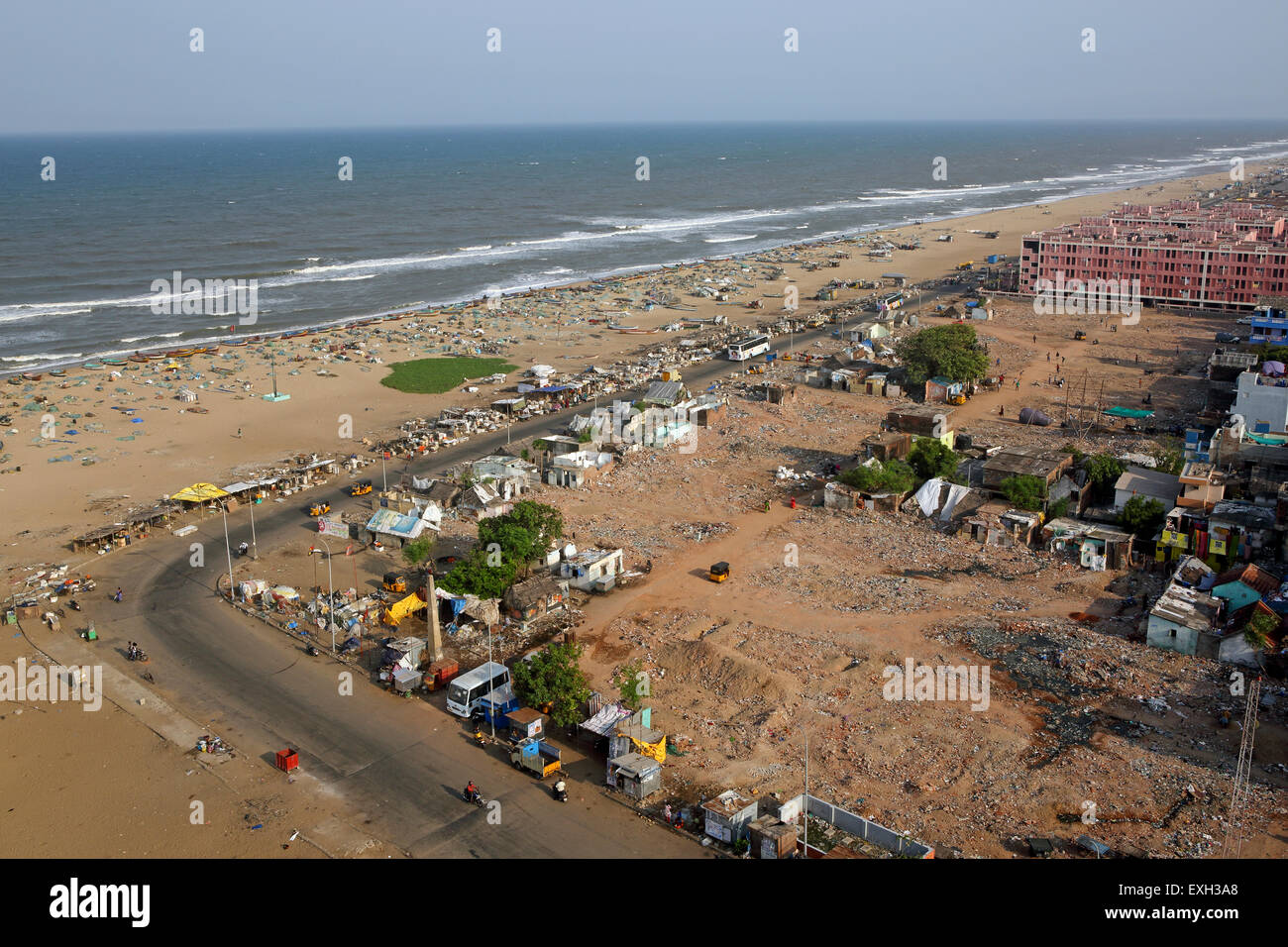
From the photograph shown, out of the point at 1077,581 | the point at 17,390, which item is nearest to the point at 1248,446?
the point at 1077,581

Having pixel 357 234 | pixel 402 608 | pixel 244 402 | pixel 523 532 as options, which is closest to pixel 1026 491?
pixel 523 532

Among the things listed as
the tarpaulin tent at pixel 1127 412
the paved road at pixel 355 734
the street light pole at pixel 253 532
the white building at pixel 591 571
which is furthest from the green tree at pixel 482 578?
the tarpaulin tent at pixel 1127 412

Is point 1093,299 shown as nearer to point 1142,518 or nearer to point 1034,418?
point 1034,418

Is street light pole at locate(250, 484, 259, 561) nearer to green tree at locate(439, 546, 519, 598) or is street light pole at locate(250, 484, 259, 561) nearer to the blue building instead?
green tree at locate(439, 546, 519, 598)

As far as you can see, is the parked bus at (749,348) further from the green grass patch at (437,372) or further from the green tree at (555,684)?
the green tree at (555,684)

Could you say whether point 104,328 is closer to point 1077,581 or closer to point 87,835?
point 87,835

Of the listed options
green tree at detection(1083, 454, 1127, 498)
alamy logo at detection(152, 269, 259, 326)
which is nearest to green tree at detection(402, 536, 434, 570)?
green tree at detection(1083, 454, 1127, 498)
